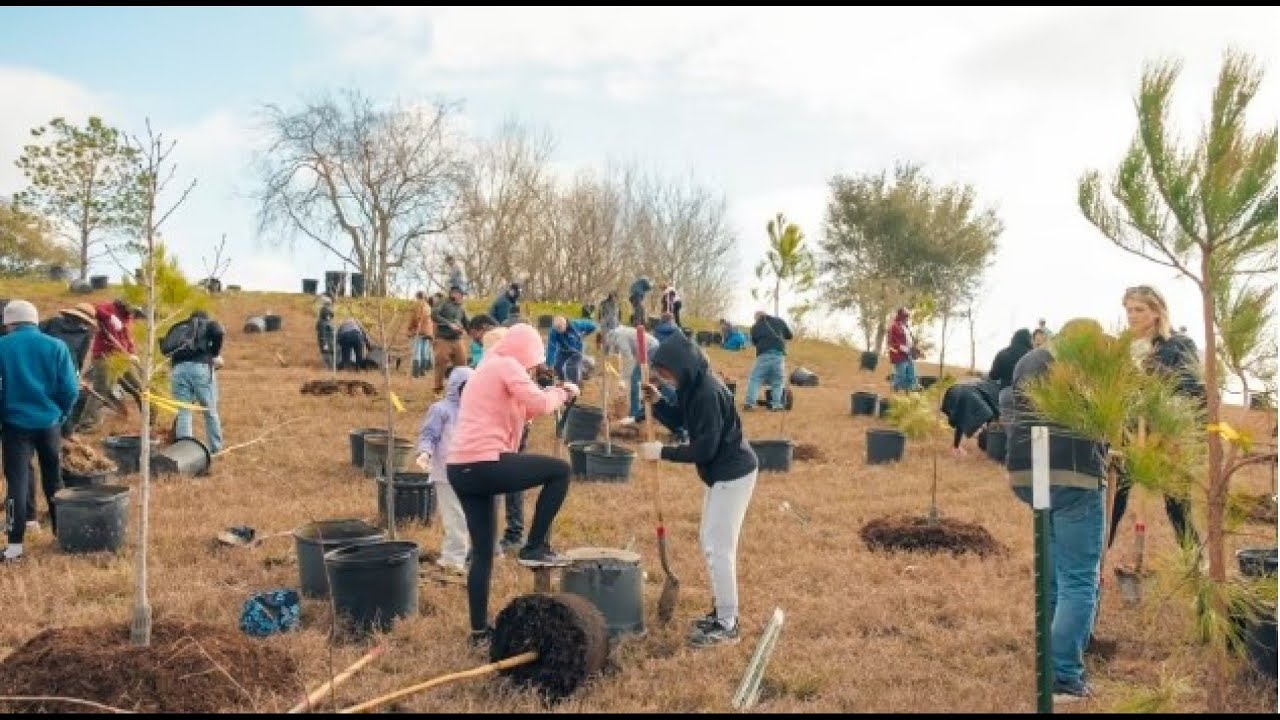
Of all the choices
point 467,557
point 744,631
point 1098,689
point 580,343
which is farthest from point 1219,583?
point 580,343

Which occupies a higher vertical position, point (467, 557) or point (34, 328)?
point (34, 328)

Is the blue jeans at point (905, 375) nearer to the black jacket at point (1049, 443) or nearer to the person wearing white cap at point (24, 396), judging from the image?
the black jacket at point (1049, 443)

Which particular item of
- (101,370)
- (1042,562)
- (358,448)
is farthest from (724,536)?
(101,370)

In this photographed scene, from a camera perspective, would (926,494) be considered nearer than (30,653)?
No

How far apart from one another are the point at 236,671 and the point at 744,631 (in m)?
2.49

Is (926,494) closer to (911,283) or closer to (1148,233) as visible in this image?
(1148,233)

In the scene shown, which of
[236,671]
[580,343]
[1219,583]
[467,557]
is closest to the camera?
[1219,583]

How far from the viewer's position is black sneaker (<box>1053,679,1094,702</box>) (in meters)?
4.17

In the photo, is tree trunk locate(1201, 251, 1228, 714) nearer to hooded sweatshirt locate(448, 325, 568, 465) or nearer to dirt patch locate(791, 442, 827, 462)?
hooded sweatshirt locate(448, 325, 568, 465)

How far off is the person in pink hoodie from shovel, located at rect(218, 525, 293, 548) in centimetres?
259

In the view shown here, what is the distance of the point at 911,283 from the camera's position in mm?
36031

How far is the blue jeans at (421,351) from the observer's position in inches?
647

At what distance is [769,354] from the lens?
1445cm

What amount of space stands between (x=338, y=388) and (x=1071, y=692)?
1226cm
